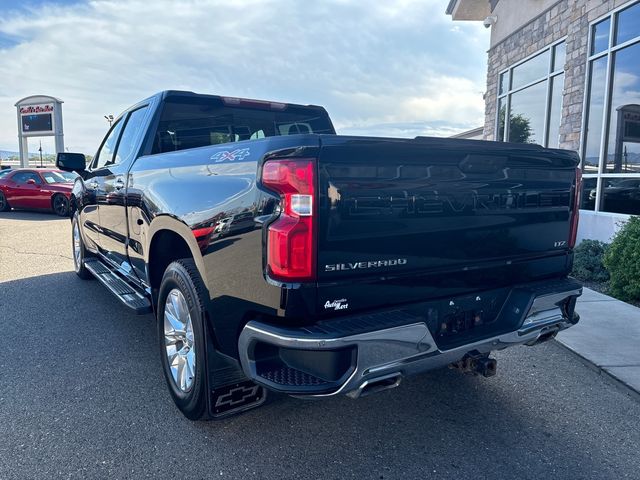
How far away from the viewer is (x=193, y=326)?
263 centimetres

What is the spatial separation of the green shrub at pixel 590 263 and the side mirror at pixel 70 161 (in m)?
6.28

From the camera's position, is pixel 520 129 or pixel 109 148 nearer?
pixel 109 148

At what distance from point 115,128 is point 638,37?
24.8 feet

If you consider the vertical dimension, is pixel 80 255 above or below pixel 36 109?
below

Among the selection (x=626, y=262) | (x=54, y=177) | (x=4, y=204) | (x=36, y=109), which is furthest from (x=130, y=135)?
(x=36, y=109)

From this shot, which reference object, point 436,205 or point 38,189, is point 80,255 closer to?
point 436,205

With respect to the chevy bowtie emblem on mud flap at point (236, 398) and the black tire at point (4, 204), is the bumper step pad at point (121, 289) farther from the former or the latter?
the black tire at point (4, 204)

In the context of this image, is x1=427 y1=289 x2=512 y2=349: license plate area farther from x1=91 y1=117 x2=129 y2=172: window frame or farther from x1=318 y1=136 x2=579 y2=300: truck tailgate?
x1=91 y1=117 x2=129 y2=172: window frame

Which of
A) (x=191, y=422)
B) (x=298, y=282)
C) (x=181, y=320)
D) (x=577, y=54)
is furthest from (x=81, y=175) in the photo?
(x=577, y=54)

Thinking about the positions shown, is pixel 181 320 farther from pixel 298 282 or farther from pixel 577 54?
pixel 577 54

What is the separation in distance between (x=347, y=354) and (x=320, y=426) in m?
0.99

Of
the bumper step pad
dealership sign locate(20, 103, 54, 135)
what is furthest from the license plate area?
dealership sign locate(20, 103, 54, 135)

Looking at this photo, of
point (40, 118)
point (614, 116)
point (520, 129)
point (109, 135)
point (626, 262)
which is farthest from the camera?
point (40, 118)

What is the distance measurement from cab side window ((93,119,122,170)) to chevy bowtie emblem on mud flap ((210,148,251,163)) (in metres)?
2.74
